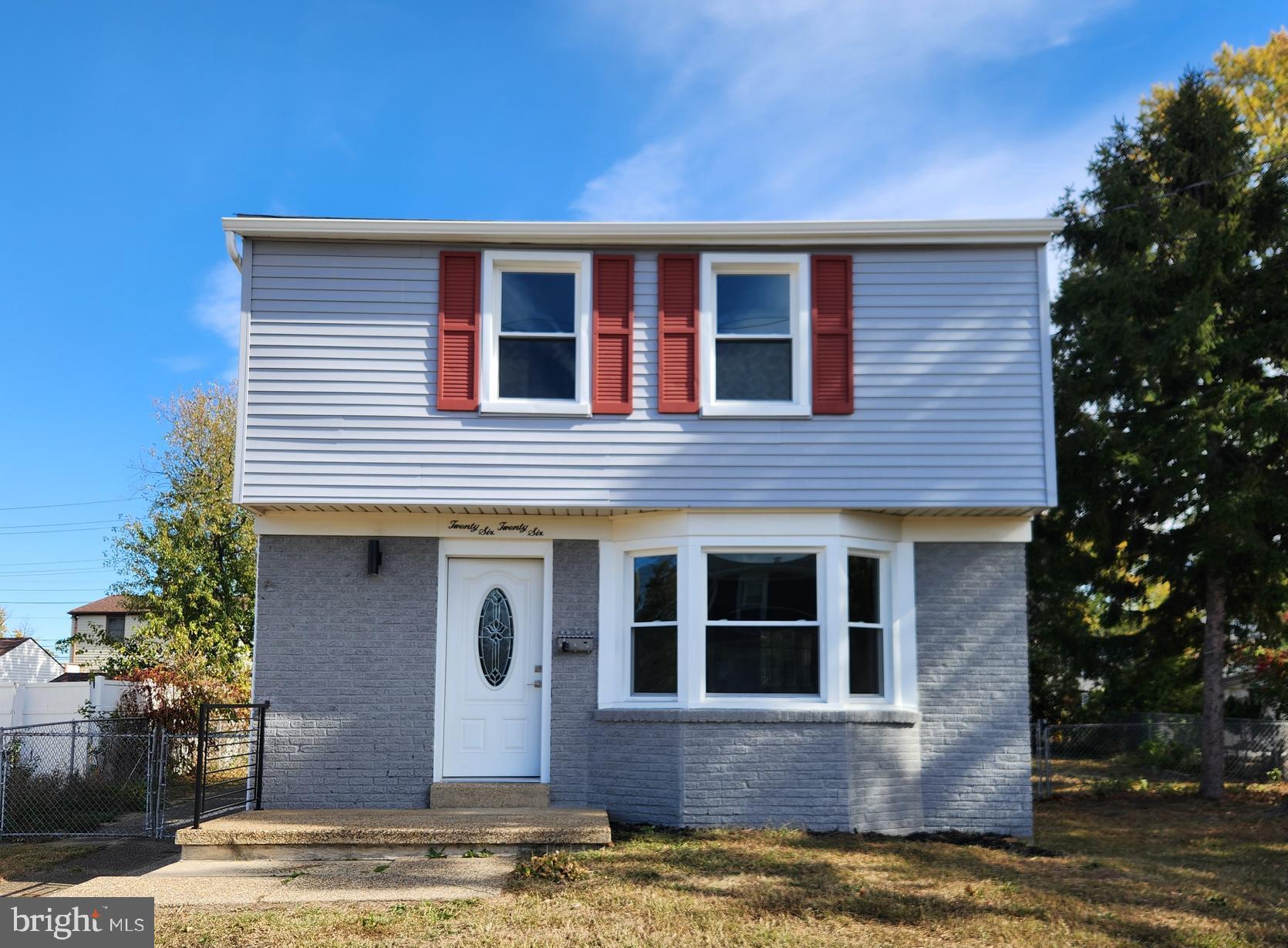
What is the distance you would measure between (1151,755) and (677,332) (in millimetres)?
10478

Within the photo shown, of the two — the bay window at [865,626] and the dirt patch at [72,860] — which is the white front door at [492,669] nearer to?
the dirt patch at [72,860]

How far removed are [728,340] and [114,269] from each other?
63.4 ft

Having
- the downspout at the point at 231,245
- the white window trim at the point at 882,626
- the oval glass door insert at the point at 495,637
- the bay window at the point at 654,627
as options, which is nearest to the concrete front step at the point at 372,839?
the bay window at the point at 654,627

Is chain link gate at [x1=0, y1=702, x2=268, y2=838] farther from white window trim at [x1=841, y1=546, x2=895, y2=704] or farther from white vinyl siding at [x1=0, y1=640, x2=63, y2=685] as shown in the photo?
white vinyl siding at [x1=0, y1=640, x2=63, y2=685]

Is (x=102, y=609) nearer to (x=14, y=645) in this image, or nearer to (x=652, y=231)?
(x=14, y=645)

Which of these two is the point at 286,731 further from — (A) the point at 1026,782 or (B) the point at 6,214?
(B) the point at 6,214

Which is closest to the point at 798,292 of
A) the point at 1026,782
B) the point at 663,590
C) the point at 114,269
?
the point at 663,590

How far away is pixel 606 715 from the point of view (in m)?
9.89

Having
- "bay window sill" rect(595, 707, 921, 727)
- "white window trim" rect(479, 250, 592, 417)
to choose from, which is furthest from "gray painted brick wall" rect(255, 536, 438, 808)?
"bay window sill" rect(595, 707, 921, 727)

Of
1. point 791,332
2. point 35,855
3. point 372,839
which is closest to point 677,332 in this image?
point 791,332

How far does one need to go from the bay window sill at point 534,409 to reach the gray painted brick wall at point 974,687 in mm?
3559

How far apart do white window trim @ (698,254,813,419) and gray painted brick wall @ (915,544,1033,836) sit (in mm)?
1978

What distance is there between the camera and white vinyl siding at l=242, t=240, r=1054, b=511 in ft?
31.7

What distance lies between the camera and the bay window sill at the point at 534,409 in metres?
9.74
